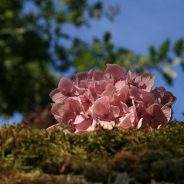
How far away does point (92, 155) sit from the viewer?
2.24m

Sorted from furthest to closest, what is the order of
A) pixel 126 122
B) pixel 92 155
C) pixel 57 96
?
pixel 57 96, pixel 126 122, pixel 92 155

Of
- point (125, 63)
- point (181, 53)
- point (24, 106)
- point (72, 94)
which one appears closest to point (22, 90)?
point (24, 106)

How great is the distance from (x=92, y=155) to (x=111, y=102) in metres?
0.70

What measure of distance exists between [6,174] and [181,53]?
17.5 feet

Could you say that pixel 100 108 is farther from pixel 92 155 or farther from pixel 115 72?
pixel 92 155

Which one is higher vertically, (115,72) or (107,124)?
(115,72)

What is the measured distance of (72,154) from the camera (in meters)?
2.25

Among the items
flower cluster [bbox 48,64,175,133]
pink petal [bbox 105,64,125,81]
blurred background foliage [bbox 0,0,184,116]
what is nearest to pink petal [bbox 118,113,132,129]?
flower cluster [bbox 48,64,175,133]

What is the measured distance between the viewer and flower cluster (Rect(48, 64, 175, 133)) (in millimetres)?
2893

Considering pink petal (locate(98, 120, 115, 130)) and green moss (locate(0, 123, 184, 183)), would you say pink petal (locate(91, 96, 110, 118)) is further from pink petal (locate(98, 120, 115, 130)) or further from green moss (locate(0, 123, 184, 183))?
green moss (locate(0, 123, 184, 183))

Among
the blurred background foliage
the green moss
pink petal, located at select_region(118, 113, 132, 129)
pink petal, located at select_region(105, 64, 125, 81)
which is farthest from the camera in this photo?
the blurred background foliage

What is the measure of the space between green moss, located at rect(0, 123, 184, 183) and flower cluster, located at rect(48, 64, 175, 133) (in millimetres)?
311

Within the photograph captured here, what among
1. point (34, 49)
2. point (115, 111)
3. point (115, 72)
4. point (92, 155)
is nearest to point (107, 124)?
point (115, 111)

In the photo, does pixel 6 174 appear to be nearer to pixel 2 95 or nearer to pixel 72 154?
pixel 72 154
